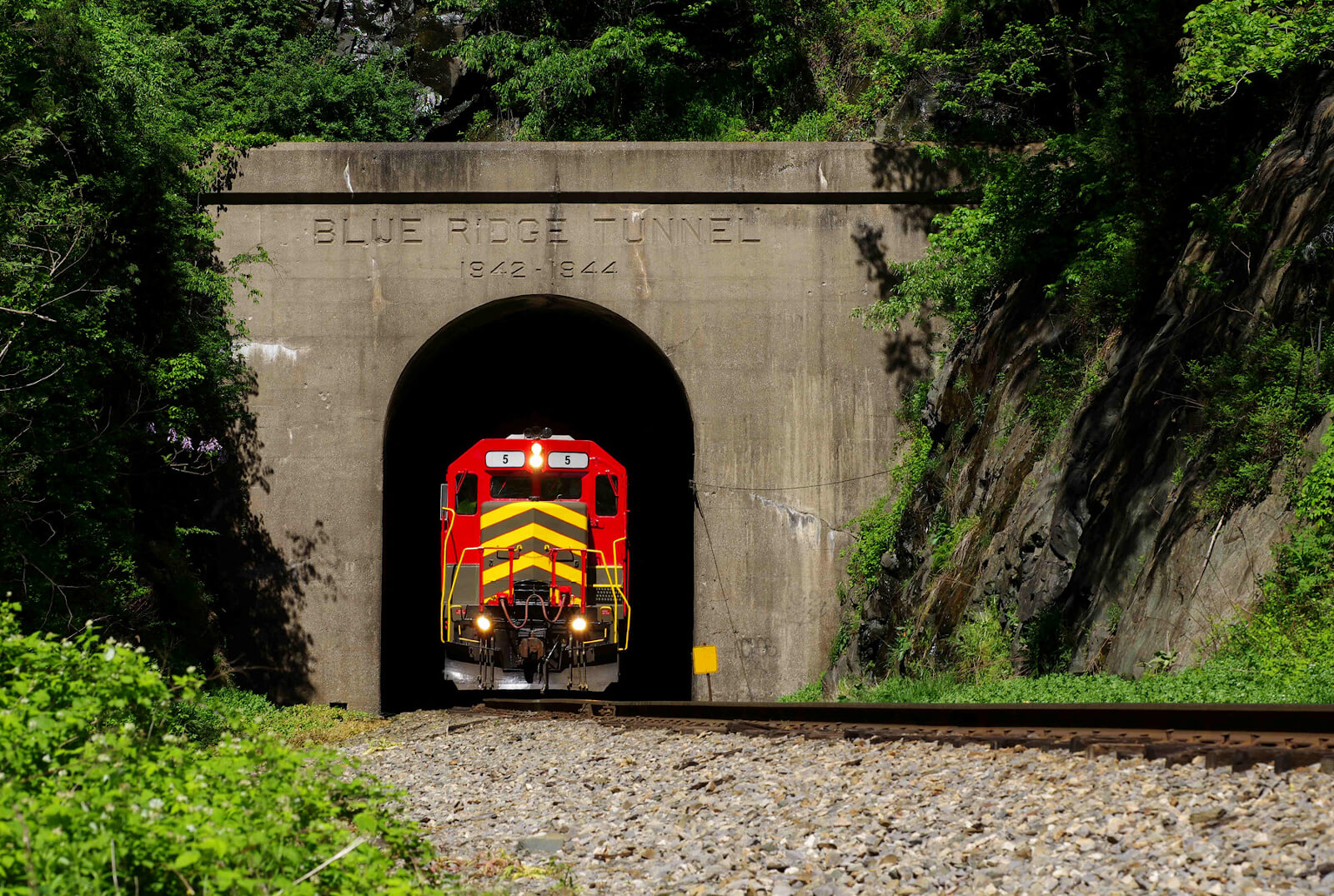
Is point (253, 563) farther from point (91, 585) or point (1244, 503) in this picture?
point (1244, 503)

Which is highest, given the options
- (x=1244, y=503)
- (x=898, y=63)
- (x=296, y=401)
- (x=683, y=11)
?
(x=683, y=11)

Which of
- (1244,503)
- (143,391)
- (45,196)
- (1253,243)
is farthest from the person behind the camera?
(143,391)

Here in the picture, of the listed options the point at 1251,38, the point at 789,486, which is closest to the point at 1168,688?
the point at 1251,38

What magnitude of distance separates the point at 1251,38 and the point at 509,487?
970 centimetres

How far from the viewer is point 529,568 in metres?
15.5

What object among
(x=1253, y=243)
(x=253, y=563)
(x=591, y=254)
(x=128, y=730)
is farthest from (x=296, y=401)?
(x=128, y=730)

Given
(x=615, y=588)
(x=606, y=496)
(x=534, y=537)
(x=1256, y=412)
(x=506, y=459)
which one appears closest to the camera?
(x=1256, y=412)

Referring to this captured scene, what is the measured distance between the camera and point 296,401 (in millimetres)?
17547

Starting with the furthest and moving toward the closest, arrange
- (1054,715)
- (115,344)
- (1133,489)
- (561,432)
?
(561,432) → (115,344) → (1133,489) → (1054,715)

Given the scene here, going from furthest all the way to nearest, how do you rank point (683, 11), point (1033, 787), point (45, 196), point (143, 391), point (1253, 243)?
point (683, 11), point (143, 391), point (45, 196), point (1253, 243), point (1033, 787)

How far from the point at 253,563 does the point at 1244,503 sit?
13027mm

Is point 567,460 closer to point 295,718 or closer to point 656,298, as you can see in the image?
point 656,298

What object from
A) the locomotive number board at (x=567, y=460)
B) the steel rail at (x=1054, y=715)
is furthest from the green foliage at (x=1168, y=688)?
the locomotive number board at (x=567, y=460)

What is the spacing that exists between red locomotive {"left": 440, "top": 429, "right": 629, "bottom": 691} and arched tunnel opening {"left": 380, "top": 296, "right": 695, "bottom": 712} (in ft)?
12.2
